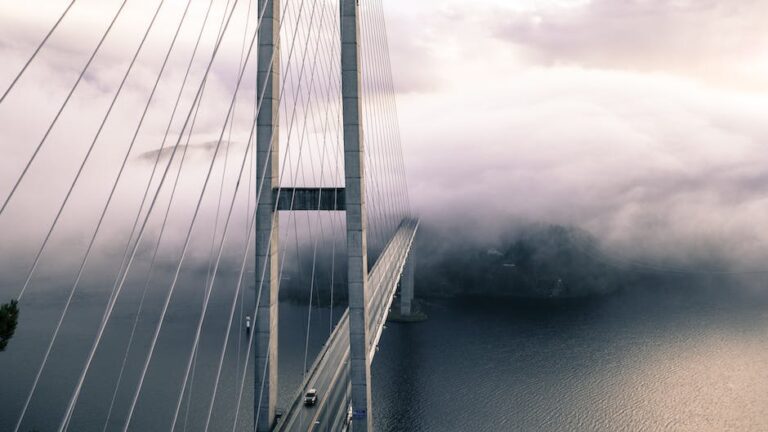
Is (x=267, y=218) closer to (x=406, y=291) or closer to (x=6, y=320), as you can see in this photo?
(x=6, y=320)

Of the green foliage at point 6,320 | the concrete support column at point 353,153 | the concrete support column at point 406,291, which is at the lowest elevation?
the green foliage at point 6,320

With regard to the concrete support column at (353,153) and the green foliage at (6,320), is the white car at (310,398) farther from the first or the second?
the green foliage at (6,320)

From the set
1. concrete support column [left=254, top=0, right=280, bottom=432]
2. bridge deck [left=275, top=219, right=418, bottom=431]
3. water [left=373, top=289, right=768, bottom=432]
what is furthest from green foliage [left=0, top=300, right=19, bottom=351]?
water [left=373, top=289, right=768, bottom=432]

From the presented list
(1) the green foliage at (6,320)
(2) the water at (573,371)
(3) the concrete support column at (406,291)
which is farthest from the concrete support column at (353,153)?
(3) the concrete support column at (406,291)

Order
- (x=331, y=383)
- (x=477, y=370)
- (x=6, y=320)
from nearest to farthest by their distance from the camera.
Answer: (x=6, y=320)
(x=331, y=383)
(x=477, y=370)

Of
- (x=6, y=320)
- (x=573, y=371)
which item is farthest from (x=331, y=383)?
(x=573, y=371)

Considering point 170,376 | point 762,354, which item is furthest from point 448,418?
point 762,354
